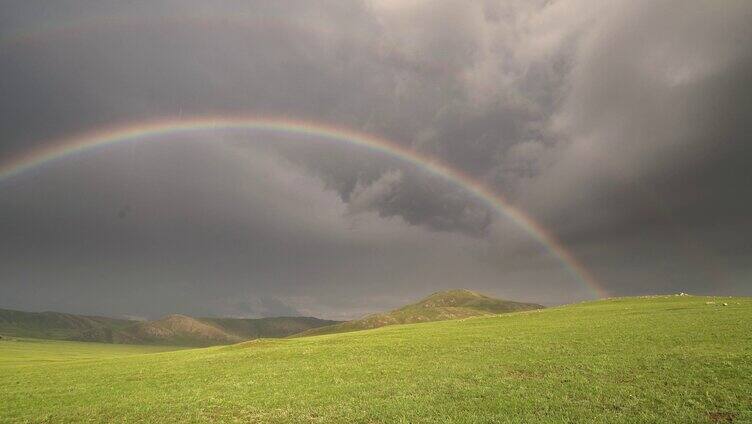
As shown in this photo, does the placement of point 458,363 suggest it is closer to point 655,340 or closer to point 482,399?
point 482,399

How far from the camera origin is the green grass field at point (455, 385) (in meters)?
22.8

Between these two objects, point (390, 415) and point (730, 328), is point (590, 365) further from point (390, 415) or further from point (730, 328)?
point (730, 328)

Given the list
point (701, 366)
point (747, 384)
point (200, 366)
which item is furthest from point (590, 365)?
point (200, 366)

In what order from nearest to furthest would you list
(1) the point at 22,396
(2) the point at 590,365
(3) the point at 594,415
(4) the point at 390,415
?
(3) the point at 594,415
(4) the point at 390,415
(2) the point at 590,365
(1) the point at 22,396

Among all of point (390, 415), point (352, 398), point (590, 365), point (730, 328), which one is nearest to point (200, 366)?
point (352, 398)

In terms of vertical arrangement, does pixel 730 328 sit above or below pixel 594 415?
above

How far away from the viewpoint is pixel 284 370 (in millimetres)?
42531

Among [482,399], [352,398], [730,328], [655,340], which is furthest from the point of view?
[730,328]

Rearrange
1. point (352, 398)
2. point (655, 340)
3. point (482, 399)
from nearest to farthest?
1. point (482, 399)
2. point (352, 398)
3. point (655, 340)

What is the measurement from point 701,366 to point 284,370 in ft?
110

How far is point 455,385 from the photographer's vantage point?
2955 centimetres

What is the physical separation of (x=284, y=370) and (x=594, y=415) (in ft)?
96.3

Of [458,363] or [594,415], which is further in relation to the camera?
[458,363]

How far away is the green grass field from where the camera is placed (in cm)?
2275
